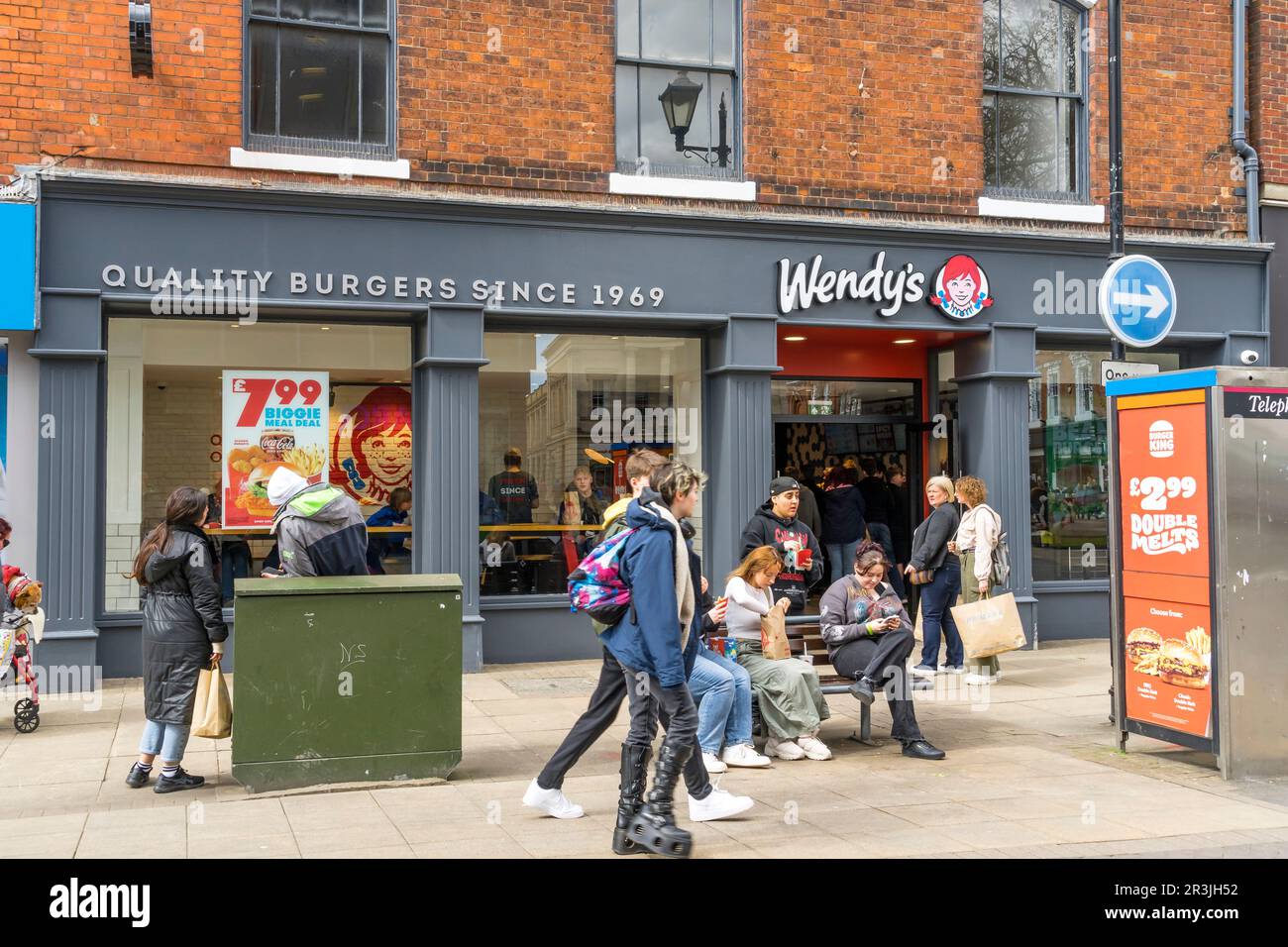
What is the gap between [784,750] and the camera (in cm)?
802

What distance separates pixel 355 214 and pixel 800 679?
19.5 ft

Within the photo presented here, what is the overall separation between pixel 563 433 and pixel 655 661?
672 centimetres

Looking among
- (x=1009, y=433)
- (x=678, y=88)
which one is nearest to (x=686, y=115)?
(x=678, y=88)

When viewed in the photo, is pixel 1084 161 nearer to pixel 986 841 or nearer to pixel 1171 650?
pixel 1171 650

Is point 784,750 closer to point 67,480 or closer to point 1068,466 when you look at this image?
point 67,480

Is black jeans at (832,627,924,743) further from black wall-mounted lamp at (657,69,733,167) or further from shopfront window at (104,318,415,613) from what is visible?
black wall-mounted lamp at (657,69,733,167)

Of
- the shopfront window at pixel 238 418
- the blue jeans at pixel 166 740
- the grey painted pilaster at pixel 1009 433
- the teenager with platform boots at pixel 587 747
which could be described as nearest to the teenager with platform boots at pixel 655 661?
the teenager with platform boots at pixel 587 747

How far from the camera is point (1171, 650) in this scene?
770cm

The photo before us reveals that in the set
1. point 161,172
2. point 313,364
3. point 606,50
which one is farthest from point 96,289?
point 606,50

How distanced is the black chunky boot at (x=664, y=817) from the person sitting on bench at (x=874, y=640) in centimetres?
259

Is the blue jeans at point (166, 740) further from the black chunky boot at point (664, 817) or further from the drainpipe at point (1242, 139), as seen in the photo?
the drainpipe at point (1242, 139)

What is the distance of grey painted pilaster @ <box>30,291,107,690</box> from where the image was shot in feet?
33.8

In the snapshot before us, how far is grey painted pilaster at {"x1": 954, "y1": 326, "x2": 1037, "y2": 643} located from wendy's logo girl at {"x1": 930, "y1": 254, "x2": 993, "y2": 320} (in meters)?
0.37

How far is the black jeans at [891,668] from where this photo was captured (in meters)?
8.06
